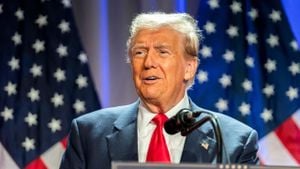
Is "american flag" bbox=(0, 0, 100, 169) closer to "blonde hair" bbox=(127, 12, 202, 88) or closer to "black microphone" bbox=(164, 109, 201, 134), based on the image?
"blonde hair" bbox=(127, 12, 202, 88)

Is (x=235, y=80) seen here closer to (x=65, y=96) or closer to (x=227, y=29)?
(x=227, y=29)

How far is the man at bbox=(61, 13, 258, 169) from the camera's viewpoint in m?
2.12

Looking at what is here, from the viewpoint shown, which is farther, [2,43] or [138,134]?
[2,43]

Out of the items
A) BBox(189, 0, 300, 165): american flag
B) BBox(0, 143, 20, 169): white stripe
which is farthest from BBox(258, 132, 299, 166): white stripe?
BBox(0, 143, 20, 169): white stripe

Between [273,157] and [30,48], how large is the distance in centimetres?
130

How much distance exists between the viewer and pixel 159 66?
7.08 ft

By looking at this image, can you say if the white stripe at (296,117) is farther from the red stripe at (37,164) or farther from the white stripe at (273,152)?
the red stripe at (37,164)

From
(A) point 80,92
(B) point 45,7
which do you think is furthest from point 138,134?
(B) point 45,7

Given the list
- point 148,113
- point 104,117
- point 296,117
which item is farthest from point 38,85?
point 296,117

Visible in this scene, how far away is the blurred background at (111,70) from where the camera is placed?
9.98 ft

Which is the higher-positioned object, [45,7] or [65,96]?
[45,7]

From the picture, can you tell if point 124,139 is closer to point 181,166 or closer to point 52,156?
point 181,166

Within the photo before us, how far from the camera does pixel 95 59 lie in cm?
309

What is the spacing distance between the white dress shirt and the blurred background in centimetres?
84
